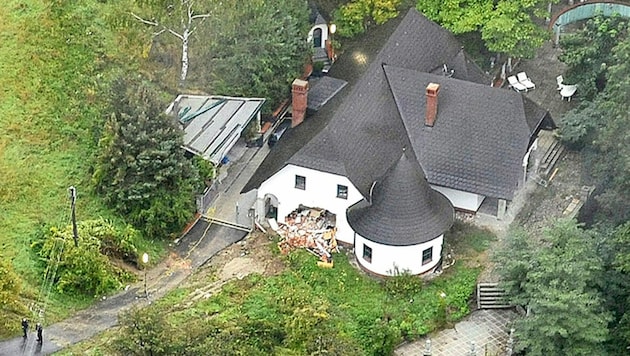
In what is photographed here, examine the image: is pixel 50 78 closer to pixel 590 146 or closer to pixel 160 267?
pixel 160 267

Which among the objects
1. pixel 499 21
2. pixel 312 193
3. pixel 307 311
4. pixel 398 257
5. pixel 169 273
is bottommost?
pixel 169 273

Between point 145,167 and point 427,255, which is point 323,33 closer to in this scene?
point 145,167

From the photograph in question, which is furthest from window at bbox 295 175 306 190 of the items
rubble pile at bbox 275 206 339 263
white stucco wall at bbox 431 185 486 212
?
white stucco wall at bbox 431 185 486 212

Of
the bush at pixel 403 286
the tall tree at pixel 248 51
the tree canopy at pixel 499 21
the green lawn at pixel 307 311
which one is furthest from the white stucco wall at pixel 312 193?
the tree canopy at pixel 499 21

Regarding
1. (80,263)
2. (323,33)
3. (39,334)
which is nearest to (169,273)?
(80,263)

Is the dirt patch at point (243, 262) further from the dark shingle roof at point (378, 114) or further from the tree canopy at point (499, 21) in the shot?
the tree canopy at point (499, 21)
